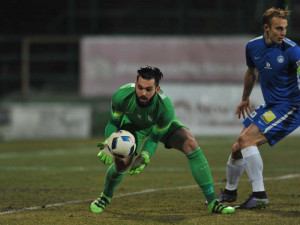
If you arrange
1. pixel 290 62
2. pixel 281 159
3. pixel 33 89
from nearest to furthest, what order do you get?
1. pixel 290 62
2. pixel 281 159
3. pixel 33 89

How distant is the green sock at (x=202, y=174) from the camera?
7664 millimetres

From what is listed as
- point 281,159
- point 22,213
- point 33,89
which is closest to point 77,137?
point 33,89

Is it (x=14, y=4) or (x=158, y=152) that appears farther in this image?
(x=14, y=4)

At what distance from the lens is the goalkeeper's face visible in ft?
24.2

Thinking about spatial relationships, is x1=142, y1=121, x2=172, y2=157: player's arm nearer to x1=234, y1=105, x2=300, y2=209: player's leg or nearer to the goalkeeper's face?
the goalkeeper's face

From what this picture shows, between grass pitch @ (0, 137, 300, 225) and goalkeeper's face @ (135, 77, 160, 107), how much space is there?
1.26 m

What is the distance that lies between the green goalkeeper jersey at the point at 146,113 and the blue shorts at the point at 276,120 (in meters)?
1.05

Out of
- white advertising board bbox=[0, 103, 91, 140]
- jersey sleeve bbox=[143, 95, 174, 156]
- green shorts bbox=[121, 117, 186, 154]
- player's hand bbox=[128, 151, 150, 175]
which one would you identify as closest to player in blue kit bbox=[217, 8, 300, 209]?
green shorts bbox=[121, 117, 186, 154]

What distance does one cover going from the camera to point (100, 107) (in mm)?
22484

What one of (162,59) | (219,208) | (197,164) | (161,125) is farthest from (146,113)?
(162,59)

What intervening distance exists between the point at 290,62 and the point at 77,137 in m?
14.6

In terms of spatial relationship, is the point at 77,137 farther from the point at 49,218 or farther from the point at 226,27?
the point at 49,218

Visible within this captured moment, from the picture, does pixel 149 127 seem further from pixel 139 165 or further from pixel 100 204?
pixel 100 204

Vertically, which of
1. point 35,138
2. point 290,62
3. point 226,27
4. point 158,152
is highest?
point 290,62
